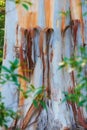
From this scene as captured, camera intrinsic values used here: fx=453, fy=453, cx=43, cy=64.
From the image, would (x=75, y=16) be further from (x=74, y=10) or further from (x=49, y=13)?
(x=49, y=13)

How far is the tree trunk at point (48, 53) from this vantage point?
8.66 ft

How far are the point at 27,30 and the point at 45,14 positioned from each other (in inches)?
5.7

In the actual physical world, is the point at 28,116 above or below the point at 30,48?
below

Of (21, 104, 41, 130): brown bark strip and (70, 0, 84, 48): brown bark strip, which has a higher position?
(70, 0, 84, 48): brown bark strip

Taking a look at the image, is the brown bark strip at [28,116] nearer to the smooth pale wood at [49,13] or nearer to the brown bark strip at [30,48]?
the brown bark strip at [30,48]

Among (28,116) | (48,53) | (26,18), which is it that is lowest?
(28,116)

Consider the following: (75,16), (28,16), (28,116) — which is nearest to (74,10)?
(75,16)

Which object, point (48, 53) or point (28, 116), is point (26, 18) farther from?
point (28, 116)

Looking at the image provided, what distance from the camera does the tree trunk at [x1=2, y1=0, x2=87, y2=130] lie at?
2639 mm

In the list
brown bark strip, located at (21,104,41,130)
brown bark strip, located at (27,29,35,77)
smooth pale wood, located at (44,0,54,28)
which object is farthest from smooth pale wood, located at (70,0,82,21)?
brown bark strip, located at (21,104,41,130)

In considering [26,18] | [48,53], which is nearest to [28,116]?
[48,53]

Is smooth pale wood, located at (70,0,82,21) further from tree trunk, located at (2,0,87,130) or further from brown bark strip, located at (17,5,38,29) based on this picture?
brown bark strip, located at (17,5,38,29)

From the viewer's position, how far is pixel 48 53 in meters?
2.66

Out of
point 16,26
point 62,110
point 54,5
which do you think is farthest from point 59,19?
point 62,110
